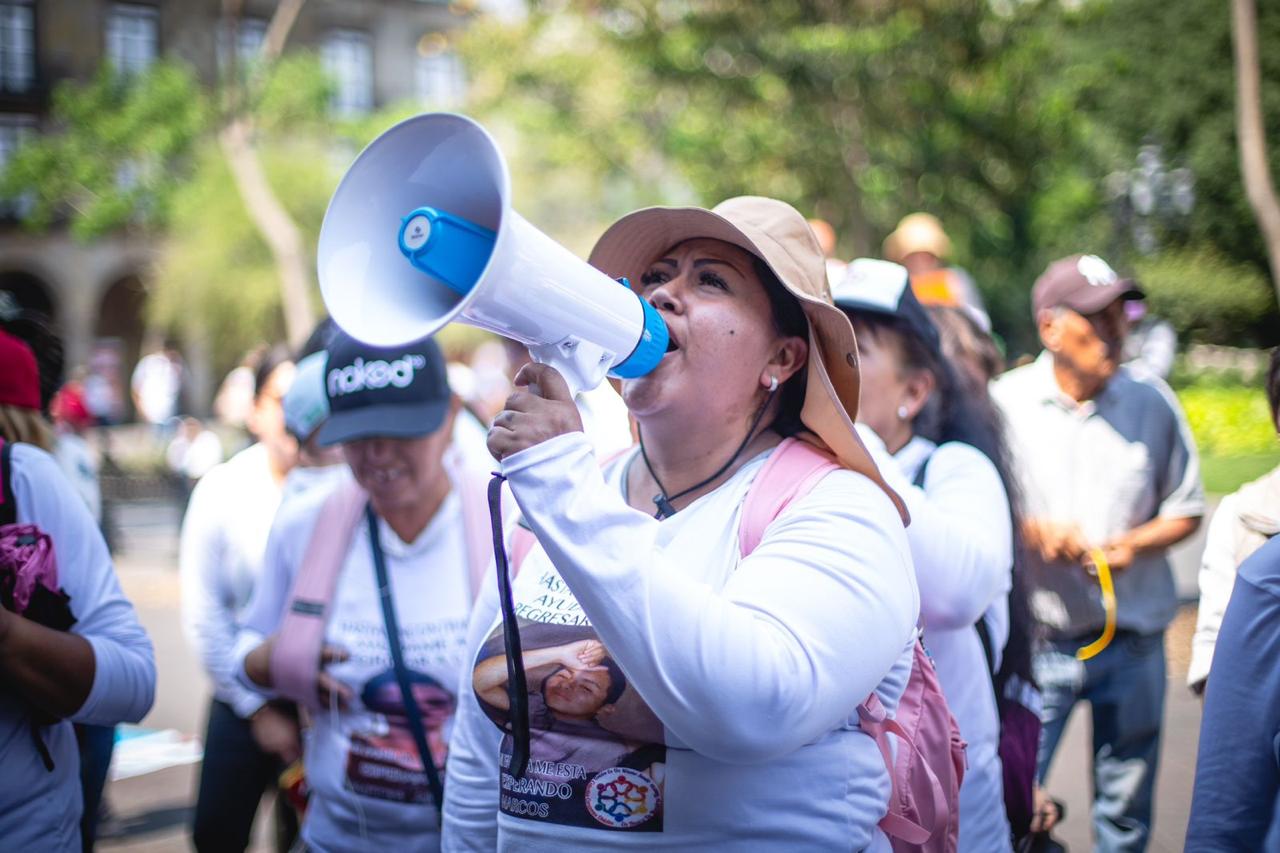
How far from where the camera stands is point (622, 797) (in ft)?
5.64

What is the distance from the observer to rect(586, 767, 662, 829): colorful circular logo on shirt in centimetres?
171

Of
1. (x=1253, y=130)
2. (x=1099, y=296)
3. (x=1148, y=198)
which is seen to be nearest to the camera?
(x=1099, y=296)

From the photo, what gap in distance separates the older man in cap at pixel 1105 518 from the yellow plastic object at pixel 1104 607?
0.05 ft

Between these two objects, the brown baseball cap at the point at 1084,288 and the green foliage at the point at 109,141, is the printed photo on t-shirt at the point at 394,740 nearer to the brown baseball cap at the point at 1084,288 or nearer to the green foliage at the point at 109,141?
the brown baseball cap at the point at 1084,288

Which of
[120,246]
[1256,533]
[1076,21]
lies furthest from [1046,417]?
[120,246]

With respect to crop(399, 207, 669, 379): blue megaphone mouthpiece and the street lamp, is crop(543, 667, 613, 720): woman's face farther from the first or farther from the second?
the street lamp

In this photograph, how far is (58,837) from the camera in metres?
2.24

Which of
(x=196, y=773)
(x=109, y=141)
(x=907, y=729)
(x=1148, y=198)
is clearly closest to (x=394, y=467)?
(x=907, y=729)

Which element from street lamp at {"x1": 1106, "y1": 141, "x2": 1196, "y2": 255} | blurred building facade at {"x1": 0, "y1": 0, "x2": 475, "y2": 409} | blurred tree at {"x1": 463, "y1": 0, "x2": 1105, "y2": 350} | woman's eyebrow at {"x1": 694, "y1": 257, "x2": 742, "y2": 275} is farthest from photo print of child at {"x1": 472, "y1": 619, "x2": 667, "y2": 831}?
blurred building facade at {"x1": 0, "y1": 0, "x2": 475, "y2": 409}

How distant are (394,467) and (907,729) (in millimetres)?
1434

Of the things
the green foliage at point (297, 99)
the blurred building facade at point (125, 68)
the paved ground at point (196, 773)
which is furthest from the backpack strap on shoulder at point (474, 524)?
the blurred building facade at point (125, 68)

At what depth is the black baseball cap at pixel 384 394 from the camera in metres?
2.69

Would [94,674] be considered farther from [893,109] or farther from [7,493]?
[893,109]

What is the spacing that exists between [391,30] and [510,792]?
135 ft
